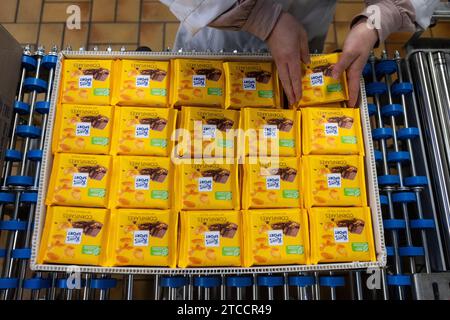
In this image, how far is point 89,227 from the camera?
3.36ft

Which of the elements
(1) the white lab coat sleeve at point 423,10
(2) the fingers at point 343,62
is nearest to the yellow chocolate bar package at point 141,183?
(2) the fingers at point 343,62

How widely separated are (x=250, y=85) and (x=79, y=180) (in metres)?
0.55

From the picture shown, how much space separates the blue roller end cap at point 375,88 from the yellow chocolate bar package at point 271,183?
38 centimetres

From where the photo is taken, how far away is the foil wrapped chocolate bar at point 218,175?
108cm

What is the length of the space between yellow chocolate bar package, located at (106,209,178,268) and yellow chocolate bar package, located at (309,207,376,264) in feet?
1.22

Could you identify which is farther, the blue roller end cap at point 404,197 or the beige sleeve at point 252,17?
the blue roller end cap at point 404,197

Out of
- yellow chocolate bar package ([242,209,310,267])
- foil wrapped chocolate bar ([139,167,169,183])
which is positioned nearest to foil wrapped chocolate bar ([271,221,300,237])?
yellow chocolate bar package ([242,209,310,267])

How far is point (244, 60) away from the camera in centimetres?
121

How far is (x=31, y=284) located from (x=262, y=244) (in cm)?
63

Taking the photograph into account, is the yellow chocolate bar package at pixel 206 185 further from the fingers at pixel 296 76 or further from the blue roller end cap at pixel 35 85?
the blue roller end cap at pixel 35 85

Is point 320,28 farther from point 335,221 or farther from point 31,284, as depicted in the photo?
point 31,284

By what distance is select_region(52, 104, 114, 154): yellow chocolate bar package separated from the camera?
1.10 metres

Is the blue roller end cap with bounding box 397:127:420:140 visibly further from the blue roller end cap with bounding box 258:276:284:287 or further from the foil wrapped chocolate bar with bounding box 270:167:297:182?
the blue roller end cap with bounding box 258:276:284:287
